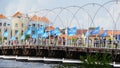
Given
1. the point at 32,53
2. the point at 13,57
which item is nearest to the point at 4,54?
the point at 13,57

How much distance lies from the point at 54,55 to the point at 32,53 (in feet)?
42.0

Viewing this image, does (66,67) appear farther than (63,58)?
No

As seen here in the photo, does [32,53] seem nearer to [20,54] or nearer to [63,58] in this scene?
[20,54]

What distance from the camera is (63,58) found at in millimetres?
106312

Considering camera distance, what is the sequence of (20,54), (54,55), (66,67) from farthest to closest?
(20,54) → (54,55) → (66,67)

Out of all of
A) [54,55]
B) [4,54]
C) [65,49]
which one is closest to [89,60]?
[65,49]

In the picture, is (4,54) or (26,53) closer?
(26,53)

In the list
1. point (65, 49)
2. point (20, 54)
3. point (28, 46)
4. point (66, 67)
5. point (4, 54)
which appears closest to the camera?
point (66, 67)

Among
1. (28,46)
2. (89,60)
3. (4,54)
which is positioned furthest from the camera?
(4,54)

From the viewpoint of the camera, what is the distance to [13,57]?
5148 inches

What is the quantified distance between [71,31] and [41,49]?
11.3m

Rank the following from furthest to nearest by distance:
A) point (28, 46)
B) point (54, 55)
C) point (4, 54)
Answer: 1. point (4, 54)
2. point (28, 46)
3. point (54, 55)

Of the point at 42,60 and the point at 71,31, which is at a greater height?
the point at 71,31

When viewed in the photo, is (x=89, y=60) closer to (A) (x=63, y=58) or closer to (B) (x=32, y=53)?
(A) (x=63, y=58)
